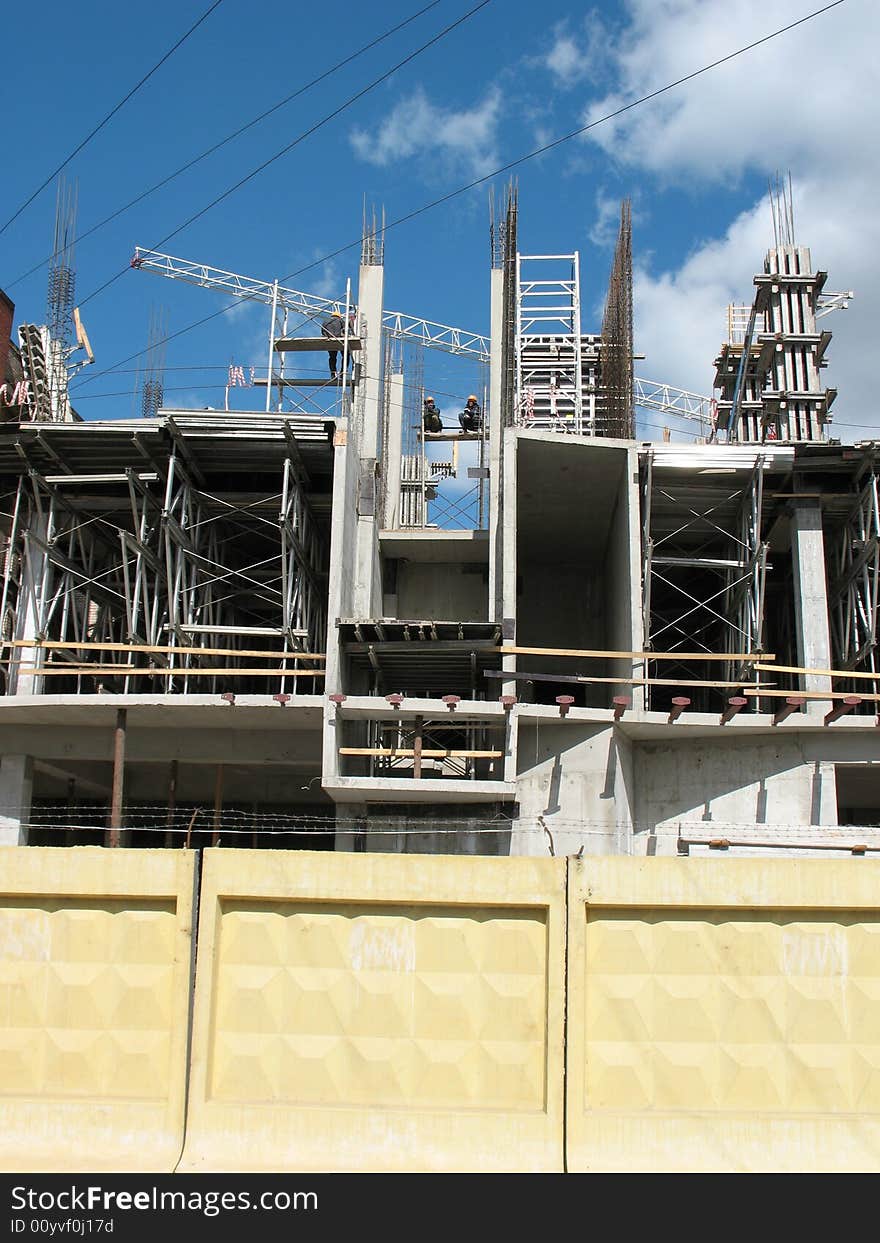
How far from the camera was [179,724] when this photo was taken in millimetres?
22125

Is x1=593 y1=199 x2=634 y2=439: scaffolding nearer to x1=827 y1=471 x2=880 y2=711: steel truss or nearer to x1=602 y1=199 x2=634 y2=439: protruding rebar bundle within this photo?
x1=602 y1=199 x2=634 y2=439: protruding rebar bundle

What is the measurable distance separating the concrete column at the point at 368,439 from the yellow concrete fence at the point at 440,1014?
1657 centimetres

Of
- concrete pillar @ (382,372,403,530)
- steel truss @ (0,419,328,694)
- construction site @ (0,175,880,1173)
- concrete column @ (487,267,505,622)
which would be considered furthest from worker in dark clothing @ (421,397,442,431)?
steel truss @ (0,419,328,694)

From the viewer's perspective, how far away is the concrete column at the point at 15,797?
867 inches

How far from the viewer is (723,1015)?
8125 mm

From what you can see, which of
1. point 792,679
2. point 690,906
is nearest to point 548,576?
point 792,679

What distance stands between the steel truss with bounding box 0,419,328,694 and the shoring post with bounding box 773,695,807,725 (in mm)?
9040

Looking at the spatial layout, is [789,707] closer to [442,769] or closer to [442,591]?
[442,769]

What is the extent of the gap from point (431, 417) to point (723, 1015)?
35.3m

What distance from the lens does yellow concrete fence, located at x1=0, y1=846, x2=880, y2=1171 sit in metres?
7.93

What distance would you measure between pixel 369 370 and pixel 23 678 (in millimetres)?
11402
